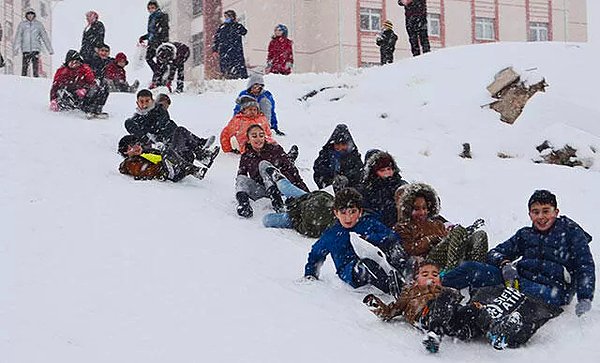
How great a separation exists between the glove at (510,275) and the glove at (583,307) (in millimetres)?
447

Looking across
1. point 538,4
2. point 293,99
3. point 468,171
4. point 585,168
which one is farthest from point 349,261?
point 538,4

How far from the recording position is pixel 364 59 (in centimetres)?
3594

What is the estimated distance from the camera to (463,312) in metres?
5.12

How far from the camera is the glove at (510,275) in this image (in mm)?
5719

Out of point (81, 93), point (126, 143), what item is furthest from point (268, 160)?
point (81, 93)

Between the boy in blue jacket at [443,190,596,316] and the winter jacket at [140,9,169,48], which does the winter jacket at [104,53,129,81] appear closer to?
the winter jacket at [140,9,169,48]

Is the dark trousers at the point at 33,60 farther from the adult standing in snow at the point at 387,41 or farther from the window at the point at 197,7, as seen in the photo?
the window at the point at 197,7

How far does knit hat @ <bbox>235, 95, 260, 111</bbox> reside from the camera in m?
10.8

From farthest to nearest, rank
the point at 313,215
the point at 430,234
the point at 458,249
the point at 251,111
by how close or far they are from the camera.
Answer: the point at 251,111 → the point at 313,215 → the point at 430,234 → the point at 458,249

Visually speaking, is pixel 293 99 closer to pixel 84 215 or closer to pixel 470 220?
pixel 470 220

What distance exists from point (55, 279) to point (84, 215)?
1.91 meters

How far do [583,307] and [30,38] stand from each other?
14622mm

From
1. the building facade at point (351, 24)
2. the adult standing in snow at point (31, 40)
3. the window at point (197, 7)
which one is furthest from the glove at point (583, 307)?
the window at point (197, 7)

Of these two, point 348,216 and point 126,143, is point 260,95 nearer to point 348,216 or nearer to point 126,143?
point 126,143
